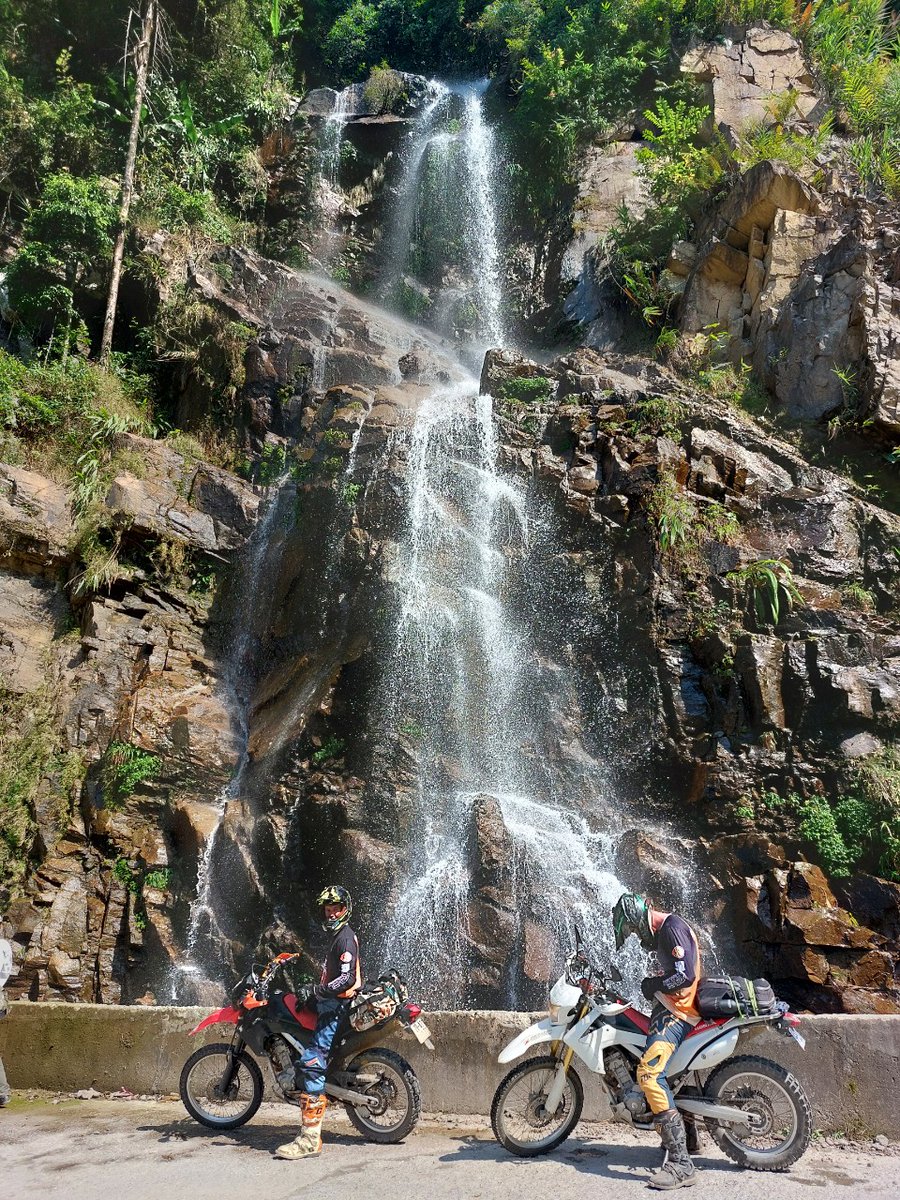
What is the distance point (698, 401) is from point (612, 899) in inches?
350

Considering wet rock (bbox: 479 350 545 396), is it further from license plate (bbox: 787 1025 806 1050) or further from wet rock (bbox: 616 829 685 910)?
license plate (bbox: 787 1025 806 1050)

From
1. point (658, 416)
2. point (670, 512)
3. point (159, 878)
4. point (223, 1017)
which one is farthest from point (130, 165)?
point (223, 1017)

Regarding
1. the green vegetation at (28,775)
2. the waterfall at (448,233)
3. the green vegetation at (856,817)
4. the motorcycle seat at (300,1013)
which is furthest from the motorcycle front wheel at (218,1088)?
the waterfall at (448,233)

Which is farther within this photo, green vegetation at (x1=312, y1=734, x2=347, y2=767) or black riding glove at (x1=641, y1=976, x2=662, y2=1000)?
green vegetation at (x1=312, y1=734, x2=347, y2=767)

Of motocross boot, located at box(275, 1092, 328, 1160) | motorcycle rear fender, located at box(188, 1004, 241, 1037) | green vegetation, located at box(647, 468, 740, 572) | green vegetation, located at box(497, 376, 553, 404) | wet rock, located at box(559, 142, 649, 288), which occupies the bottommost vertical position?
motocross boot, located at box(275, 1092, 328, 1160)

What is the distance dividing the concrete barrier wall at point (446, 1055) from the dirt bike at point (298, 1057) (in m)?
0.33

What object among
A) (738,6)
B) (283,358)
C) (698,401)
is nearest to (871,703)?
(698,401)

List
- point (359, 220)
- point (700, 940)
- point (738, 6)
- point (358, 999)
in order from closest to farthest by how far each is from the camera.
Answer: point (358, 999) → point (700, 940) → point (738, 6) → point (359, 220)

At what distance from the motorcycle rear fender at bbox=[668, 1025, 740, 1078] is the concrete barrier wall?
1.84 feet

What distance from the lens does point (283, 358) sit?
702 inches

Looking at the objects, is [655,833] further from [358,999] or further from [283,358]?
[283,358]

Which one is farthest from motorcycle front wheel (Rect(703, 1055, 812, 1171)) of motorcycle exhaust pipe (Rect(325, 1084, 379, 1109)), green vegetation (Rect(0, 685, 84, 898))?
green vegetation (Rect(0, 685, 84, 898))

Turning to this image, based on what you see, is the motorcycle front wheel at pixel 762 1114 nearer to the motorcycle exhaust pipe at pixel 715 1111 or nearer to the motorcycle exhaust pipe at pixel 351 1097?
the motorcycle exhaust pipe at pixel 715 1111

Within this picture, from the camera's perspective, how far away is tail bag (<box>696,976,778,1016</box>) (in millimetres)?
4996
